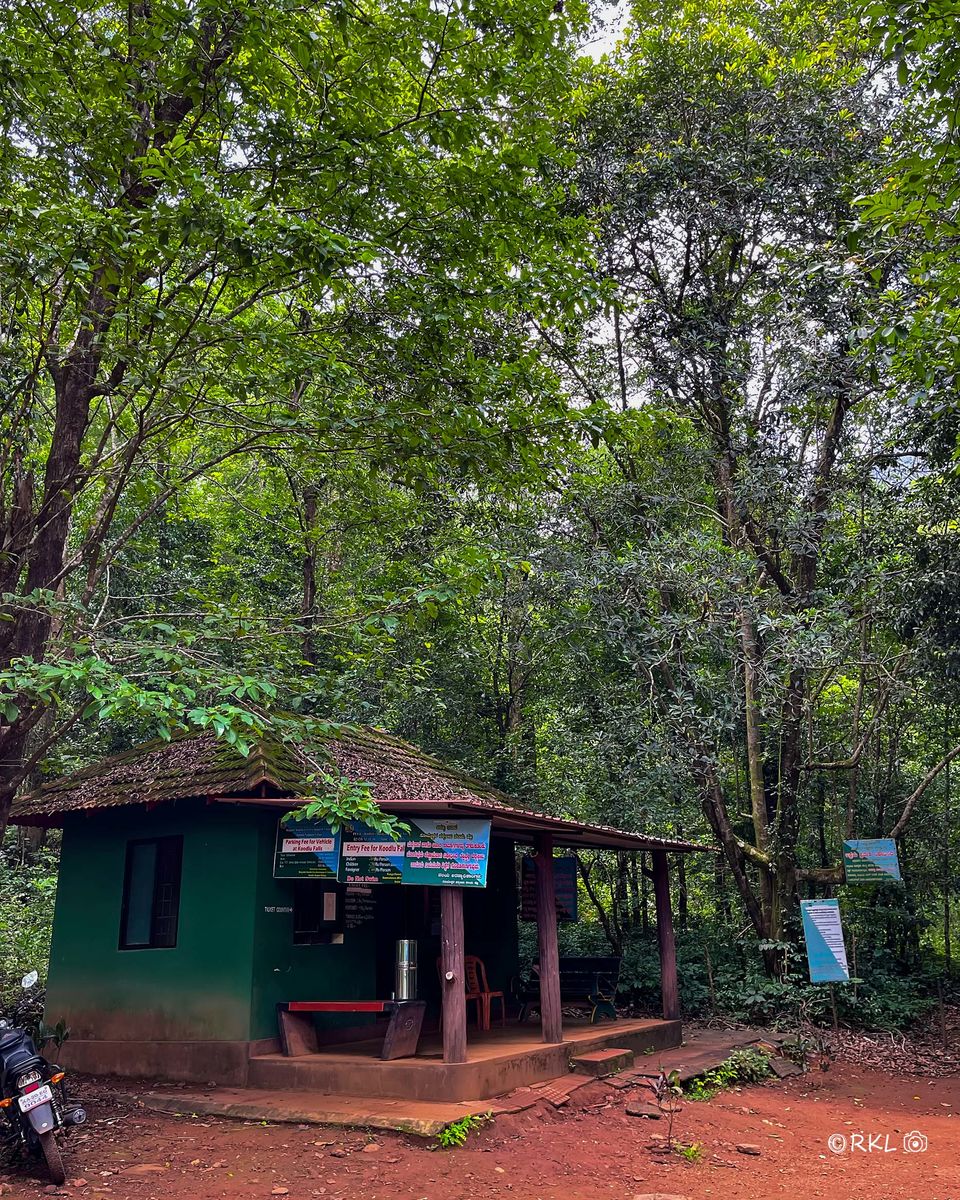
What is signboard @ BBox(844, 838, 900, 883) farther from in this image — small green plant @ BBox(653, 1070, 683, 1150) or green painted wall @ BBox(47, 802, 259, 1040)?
green painted wall @ BBox(47, 802, 259, 1040)

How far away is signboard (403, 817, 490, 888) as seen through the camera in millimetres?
8172

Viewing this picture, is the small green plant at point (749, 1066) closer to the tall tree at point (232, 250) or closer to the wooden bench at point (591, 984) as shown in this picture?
the wooden bench at point (591, 984)

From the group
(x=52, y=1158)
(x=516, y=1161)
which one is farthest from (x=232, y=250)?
(x=516, y=1161)

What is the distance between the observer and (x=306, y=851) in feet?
29.3

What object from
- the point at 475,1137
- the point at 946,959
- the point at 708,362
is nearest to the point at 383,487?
the point at 708,362

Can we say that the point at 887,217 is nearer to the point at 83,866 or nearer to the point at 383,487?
the point at 383,487

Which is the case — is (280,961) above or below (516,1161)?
above

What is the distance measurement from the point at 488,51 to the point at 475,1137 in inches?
317

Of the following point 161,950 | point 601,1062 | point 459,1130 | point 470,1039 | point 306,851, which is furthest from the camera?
point 470,1039

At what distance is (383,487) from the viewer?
477 inches

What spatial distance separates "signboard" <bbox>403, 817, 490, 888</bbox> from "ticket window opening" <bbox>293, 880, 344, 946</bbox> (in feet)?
6.44

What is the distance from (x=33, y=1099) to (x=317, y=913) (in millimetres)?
4014

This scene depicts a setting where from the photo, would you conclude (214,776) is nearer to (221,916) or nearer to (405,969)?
(221,916)
